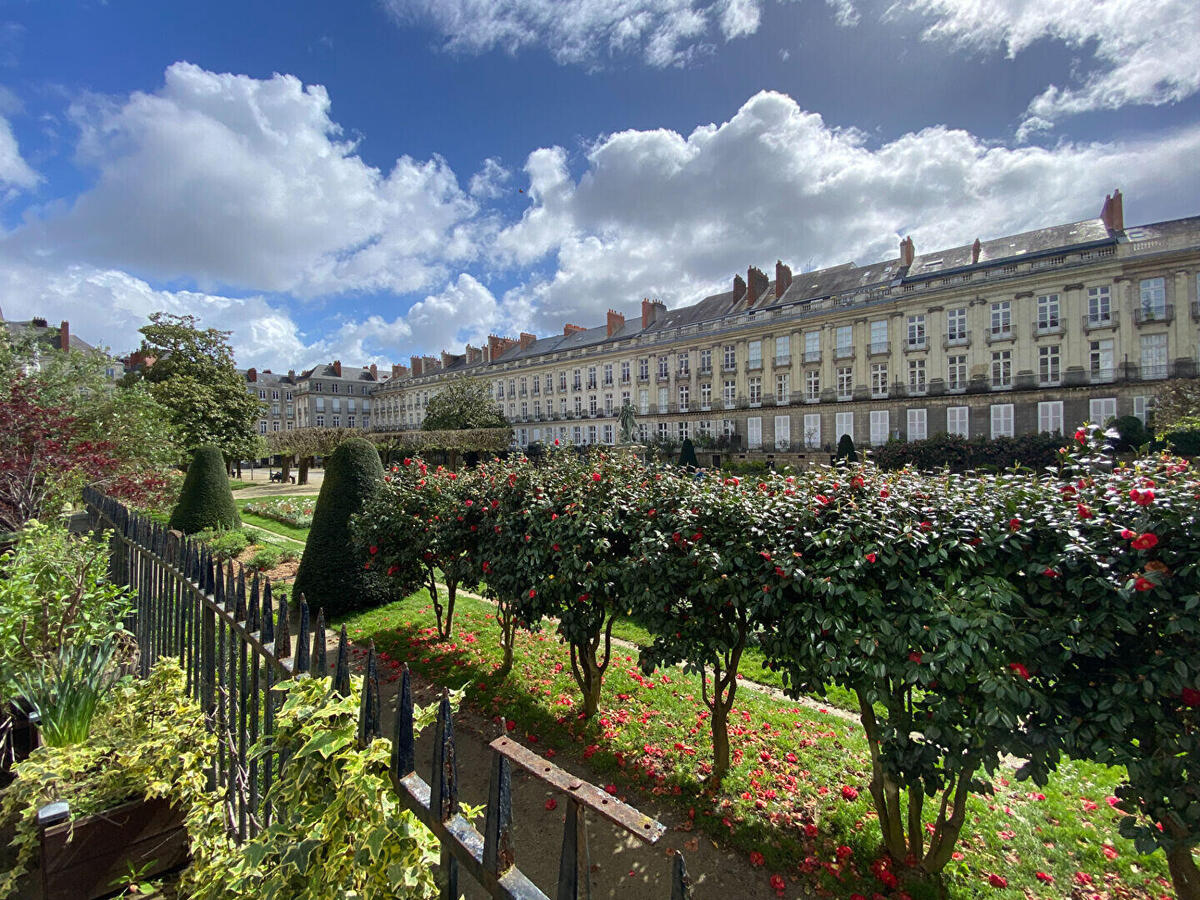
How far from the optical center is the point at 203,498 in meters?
13.0

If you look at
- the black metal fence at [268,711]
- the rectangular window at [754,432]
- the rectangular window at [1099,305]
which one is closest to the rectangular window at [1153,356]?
the rectangular window at [1099,305]

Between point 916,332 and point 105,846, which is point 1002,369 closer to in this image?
point 916,332

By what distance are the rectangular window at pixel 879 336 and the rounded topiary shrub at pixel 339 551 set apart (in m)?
35.2

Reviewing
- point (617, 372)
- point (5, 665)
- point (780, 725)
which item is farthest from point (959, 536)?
point (617, 372)

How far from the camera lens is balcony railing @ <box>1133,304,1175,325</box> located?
89.7 ft

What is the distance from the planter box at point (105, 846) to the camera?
221 centimetres

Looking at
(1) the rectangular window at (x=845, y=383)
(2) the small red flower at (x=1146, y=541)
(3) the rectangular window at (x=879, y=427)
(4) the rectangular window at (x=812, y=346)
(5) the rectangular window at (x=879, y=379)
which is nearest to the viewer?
(2) the small red flower at (x=1146, y=541)

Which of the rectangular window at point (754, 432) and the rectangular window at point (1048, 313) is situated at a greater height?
the rectangular window at point (1048, 313)

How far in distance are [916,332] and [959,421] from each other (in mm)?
6293

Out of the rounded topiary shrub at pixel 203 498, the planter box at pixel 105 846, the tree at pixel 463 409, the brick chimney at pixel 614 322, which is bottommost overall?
the planter box at pixel 105 846

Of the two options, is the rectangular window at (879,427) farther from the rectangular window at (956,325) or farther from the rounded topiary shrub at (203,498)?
the rounded topiary shrub at (203,498)

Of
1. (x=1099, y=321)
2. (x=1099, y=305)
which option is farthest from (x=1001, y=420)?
(x=1099, y=305)

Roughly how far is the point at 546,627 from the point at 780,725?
366 cm

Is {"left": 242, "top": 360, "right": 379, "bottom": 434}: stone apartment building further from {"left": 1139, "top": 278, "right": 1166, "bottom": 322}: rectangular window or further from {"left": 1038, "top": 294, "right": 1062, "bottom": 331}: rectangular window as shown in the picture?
{"left": 1139, "top": 278, "right": 1166, "bottom": 322}: rectangular window
